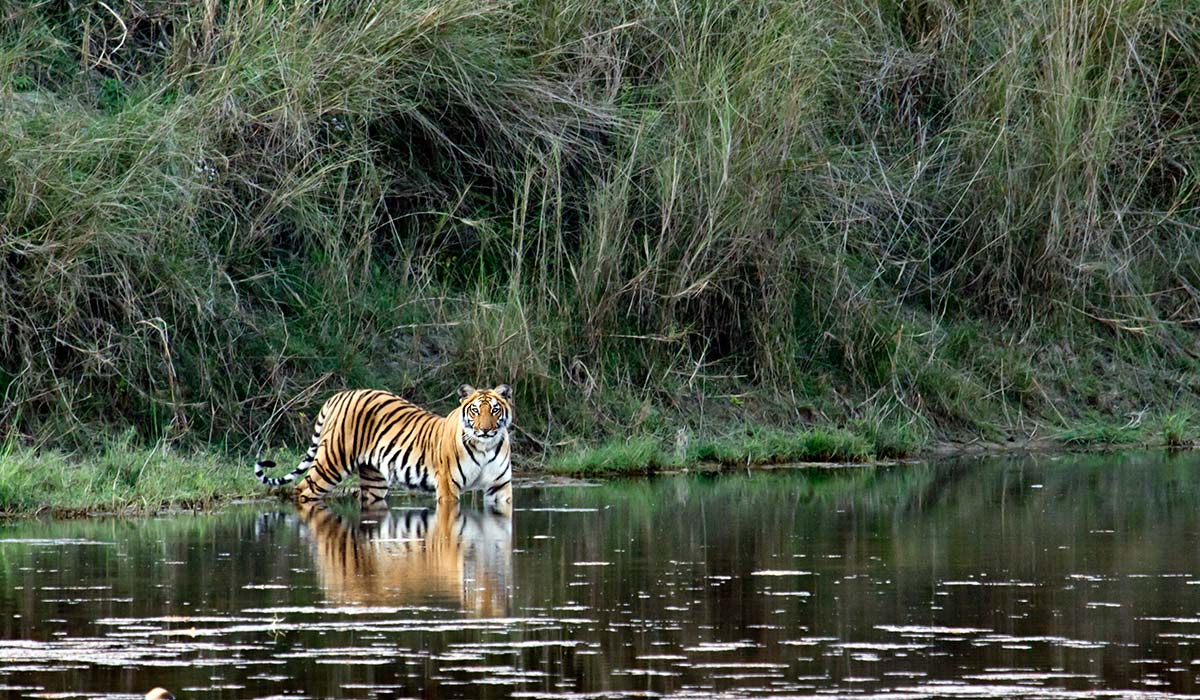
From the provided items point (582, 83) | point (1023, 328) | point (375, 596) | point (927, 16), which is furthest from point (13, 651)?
point (927, 16)

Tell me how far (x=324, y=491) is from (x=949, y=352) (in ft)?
21.0

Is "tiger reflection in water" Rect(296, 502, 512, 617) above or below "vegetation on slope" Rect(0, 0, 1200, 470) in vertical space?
below

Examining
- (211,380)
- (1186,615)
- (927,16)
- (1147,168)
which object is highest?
(927,16)

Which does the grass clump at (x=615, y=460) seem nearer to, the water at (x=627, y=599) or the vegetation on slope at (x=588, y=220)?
the vegetation on slope at (x=588, y=220)

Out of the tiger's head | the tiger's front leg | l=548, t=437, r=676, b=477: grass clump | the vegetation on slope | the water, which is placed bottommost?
the water

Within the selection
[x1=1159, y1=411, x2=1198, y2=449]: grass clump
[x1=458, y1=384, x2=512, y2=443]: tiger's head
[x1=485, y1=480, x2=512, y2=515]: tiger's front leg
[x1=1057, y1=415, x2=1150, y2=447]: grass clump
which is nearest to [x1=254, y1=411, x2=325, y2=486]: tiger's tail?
[x1=458, y1=384, x2=512, y2=443]: tiger's head

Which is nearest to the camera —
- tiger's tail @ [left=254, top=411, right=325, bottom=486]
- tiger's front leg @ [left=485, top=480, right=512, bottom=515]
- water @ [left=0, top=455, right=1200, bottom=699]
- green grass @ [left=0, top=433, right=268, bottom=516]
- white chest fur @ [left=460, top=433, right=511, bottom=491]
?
water @ [left=0, top=455, right=1200, bottom=699]

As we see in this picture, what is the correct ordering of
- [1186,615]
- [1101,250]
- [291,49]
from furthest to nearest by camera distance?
[1101,250], [291,49], [1186,615]

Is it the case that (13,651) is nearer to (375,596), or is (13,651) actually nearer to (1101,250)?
(375,596)

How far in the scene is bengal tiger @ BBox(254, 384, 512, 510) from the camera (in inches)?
500

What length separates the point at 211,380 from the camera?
1409 cm

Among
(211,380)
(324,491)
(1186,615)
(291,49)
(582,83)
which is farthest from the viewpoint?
(582,83)

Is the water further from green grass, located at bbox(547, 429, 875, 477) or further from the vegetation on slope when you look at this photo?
the vegetation on slope

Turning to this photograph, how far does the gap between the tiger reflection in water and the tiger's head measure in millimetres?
473
